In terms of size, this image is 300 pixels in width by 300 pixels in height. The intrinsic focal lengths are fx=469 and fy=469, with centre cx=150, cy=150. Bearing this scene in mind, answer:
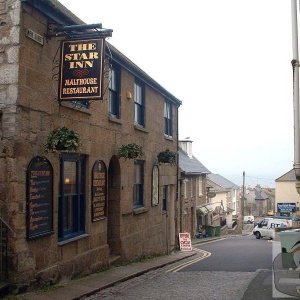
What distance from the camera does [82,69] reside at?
9578 mm

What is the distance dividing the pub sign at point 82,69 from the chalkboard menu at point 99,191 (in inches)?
116

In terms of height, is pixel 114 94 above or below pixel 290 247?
above

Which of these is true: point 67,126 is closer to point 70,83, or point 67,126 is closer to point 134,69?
point 70,83

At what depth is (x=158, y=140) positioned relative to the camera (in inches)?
735

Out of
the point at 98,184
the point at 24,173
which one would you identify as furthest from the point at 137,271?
the point at 24,173

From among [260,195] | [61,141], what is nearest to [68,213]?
[61,141]

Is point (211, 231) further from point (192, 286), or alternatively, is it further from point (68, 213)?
point (68, 213)

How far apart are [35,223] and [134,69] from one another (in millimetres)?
7303

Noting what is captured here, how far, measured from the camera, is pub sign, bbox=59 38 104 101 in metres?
9.45

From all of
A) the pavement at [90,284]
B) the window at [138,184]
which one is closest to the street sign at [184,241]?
the window at [138,184]

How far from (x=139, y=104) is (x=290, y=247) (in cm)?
836

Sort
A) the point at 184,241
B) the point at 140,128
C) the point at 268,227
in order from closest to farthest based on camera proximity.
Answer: the point at 140,128
the point at 184,241
the point at 268,227

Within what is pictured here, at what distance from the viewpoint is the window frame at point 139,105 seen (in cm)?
1612

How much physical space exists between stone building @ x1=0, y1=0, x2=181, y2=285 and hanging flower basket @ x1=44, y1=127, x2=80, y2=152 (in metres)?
0.16
